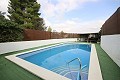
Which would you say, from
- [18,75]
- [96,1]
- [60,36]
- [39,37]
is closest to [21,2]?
[60,36]

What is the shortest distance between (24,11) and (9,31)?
55.1ft

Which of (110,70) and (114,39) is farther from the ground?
(114,39)

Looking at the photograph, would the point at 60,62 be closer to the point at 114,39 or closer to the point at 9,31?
the point at 114,39

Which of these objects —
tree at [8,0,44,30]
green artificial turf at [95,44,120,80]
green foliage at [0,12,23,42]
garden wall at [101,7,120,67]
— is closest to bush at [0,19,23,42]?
green foliage at [0,12,23,42]

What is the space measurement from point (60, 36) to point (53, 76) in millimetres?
19986

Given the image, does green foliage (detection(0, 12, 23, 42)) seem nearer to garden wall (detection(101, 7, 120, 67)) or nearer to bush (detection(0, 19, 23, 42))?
bush (detection(0, 19, 23, 42))

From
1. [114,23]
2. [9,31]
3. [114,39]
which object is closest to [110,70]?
[114,39]

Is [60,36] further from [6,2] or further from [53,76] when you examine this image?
[53,76]

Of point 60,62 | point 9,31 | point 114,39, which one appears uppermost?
point 9,31

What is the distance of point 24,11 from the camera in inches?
980

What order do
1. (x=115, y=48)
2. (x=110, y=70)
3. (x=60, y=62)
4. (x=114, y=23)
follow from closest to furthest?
(x=110, y=70) → (x=115, y=48) → (x=114, y=23) → (x=60, y=62)

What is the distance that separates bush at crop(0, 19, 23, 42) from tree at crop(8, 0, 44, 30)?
1311 cm

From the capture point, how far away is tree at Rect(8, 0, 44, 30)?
23.6 m

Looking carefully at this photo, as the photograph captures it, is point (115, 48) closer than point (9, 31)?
Yes
